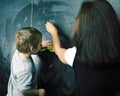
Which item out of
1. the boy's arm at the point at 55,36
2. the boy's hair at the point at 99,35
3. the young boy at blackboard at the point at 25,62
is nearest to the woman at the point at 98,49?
the boy's hair at the point at 99,35

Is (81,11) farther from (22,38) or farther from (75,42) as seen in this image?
(22,38)

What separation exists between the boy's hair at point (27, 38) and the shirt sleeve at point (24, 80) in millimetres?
115

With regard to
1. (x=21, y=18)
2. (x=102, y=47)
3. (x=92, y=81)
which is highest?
(x=21, y=18)

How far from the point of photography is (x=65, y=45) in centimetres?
157

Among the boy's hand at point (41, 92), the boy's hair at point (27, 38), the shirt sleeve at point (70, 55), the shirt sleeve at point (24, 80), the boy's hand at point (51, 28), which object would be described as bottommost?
the boy's hand at point (41, 92)

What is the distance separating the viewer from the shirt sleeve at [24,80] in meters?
1.58

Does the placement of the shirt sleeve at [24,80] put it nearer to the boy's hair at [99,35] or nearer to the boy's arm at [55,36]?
the boy's arm at [55,36]

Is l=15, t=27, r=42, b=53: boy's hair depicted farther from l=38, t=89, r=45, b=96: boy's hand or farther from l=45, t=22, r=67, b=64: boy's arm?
l=38, t=89, r=45, b=96: boy's hand

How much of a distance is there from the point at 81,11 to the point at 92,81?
340 millimetres

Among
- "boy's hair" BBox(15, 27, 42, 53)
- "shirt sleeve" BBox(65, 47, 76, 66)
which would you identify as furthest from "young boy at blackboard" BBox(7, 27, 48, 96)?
"shirt sleeve" BBox(65, 47, 76, 66)

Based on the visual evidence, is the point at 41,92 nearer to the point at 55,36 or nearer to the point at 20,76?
the point at 20,76

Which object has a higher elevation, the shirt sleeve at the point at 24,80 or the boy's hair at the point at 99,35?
the boy's hair at the point at 99,35

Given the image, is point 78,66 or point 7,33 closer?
point 78,66

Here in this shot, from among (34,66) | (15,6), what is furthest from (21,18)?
(34,66)
